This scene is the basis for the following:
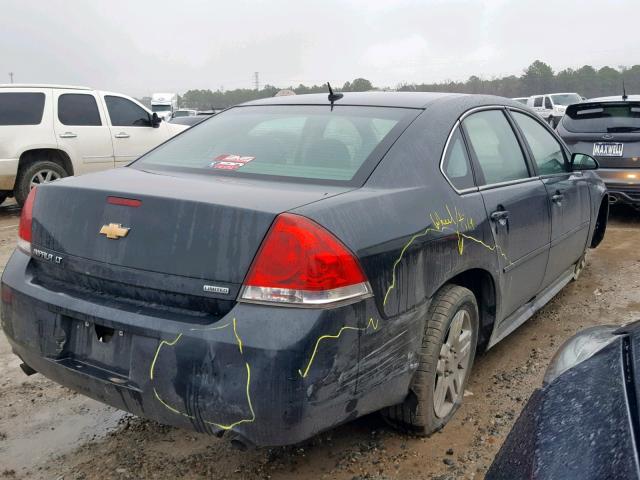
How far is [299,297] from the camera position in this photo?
204cm

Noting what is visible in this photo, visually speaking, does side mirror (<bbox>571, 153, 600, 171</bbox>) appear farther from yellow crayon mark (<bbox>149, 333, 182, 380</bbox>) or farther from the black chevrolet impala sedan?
yellow crayon mark (<bbox>149, 333, 182, 380</bbox>)

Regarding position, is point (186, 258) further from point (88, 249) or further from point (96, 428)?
point (96, 428)

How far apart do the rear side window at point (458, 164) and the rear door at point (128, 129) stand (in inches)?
306

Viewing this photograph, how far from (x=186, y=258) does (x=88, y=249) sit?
481mm

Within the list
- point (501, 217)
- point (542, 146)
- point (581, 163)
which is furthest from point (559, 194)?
point (501, 217)

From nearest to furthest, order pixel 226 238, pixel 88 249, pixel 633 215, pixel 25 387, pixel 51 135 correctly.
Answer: pixel 226 238
pixel 88 249
pixel 25 387
pixel 633 215
pixel 51 135

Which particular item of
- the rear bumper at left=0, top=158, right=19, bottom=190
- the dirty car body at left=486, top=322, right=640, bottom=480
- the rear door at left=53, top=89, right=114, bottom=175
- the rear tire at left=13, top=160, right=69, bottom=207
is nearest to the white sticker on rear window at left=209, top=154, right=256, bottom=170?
the dirty car body at left=486, top=322, right=640, bottom=480

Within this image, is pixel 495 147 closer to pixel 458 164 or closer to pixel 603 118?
pixel 458 164

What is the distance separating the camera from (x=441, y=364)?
9.07ft

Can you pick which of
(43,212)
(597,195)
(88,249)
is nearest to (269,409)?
(88,249)

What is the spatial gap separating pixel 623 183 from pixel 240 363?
6.29 metres

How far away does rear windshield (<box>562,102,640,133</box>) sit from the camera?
706 centimetres

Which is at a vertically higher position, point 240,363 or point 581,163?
point 581,163

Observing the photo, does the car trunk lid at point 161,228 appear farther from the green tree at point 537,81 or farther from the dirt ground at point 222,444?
the green tree at point 537,81
